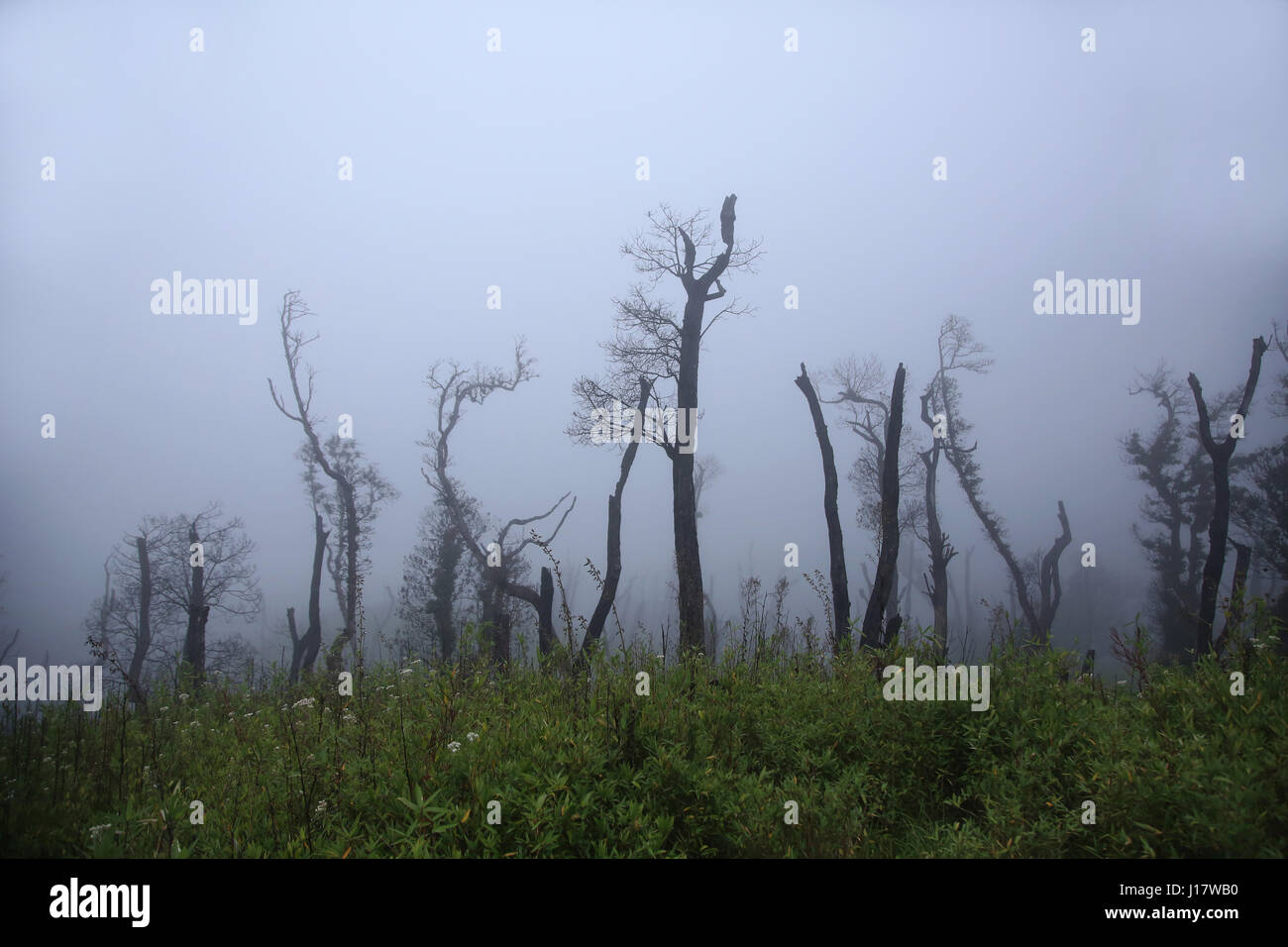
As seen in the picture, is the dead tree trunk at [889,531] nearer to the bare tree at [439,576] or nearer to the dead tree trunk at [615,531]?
Result: the dead tree trunk at [615,531]

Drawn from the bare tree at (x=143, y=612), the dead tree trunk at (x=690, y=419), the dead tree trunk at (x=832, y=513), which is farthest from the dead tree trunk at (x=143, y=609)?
the dead tree trunk at (x=832, y=513)

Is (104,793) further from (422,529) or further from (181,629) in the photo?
(181,629)

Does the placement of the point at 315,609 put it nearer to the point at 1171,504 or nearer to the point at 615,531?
the point at 615,531

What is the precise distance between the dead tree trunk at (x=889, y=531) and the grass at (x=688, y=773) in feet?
8.81

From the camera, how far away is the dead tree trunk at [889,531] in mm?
8016

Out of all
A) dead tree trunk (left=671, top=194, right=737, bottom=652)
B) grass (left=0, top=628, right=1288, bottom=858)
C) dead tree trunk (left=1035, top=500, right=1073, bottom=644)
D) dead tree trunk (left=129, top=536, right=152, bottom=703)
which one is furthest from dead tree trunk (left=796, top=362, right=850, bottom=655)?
dead tree trunk (left=129, top=536, right=152, bottom=703)

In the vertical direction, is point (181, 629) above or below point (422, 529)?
below

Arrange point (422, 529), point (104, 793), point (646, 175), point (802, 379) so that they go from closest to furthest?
1. point (104, 793)
2. point (646, 175)
3. point (802, 379)
4. point (422, 529)

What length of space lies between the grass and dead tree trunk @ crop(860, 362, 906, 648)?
8.81 ft

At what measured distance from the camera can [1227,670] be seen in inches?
179

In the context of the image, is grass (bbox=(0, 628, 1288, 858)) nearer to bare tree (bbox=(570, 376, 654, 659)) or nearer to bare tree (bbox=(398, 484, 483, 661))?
bare tree (bbox=(570, 376, 654, 659))

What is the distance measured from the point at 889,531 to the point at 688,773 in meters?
5.54
